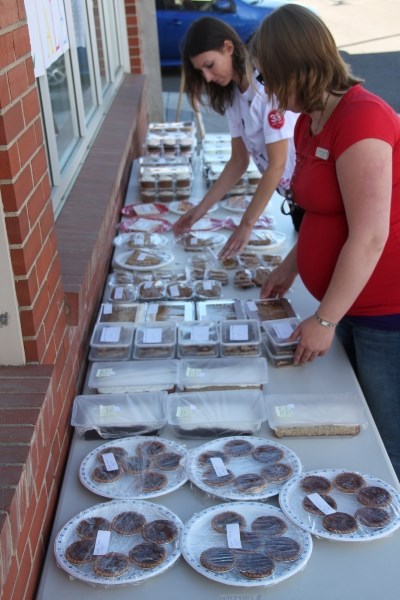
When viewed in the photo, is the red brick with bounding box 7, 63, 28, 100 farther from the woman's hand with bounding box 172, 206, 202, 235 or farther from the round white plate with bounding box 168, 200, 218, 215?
the round white plate with bounding box 168, 200, 218, 215

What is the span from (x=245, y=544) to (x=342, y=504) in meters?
0.29

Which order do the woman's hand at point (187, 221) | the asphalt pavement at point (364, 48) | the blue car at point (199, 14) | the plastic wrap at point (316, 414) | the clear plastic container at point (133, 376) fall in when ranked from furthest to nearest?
the blue car at point (199, 14), the asphalt pavement at point (364, 48), the woman's hand at point (187, 221), the clear plastic container at point (133, 376), the plastic wrap at point (316, 414)

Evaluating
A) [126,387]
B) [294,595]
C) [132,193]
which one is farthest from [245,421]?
[132,193]

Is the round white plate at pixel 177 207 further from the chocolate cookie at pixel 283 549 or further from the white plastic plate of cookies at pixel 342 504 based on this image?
the chocolate cookie at pixel 283 549

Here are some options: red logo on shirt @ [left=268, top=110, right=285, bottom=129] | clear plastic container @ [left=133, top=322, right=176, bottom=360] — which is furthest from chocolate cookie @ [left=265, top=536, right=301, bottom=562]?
red logo on shirt @ [left=268, top=110, right=285, bottom=129]

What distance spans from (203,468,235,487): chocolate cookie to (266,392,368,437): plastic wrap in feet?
0.83

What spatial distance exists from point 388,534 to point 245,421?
558mm

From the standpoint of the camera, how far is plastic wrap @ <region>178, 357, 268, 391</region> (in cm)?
233

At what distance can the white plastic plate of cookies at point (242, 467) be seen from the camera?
188 centimetres

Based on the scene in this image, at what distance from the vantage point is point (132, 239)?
3498 mm

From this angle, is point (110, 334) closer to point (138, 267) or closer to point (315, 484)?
point (138, 267)

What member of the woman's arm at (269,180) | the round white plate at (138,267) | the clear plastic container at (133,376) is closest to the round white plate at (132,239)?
the round white plate at (138,267)

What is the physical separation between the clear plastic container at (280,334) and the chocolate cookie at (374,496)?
71 cm

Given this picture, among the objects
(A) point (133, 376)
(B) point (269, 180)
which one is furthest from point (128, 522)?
(B) point (269, 180)
